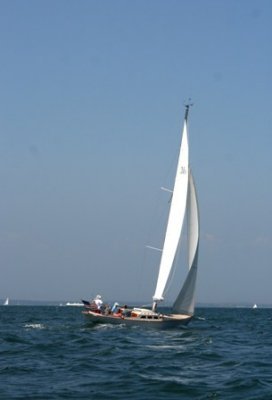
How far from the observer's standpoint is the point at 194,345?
40500 mm

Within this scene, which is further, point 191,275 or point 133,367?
point 191,275

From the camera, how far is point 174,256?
5903cm

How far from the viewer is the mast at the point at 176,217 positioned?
193 ft

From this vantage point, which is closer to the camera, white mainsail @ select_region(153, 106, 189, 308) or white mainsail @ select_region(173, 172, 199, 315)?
white mainsail @ select_region(173, 172, 199, 315)

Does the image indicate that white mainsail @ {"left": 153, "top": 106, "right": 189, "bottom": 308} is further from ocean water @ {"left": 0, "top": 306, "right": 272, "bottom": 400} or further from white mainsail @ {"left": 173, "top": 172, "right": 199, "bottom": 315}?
ocean water @ {"left": 0, "top": 306, "right": 272, "bottom": 400}

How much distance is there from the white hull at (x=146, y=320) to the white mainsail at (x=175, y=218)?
12.3 feet

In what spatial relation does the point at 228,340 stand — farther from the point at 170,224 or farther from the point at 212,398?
the point at 212,398

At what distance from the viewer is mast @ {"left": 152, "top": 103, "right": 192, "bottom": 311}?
193ft

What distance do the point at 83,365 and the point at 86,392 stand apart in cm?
658

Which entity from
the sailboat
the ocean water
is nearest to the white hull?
the sailboat

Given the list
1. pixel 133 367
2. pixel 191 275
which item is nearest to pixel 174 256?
pixel 191 275

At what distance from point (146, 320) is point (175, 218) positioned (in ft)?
29.8

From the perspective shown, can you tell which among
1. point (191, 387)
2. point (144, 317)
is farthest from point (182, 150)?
point (191, 387)

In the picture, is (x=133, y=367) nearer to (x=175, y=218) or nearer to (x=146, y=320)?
(x=146, y=320)
